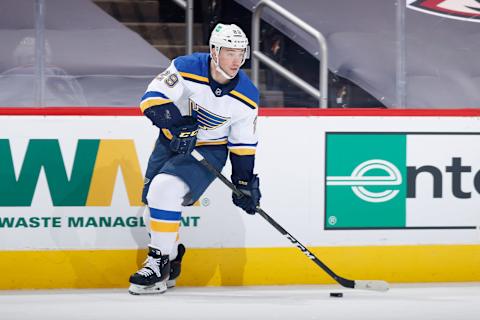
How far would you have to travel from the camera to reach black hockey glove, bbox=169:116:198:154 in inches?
183

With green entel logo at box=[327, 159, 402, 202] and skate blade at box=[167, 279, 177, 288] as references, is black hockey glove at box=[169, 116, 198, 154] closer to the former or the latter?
skate blade at box=[167, 279, 177, 288]

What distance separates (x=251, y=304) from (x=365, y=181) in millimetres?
953

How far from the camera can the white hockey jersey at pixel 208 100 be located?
4.66 meters

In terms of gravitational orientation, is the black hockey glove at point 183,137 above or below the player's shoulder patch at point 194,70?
below

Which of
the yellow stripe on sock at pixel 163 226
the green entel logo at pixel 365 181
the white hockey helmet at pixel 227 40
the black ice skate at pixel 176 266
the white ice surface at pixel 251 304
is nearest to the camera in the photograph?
the white ice surface at pixel 251 304

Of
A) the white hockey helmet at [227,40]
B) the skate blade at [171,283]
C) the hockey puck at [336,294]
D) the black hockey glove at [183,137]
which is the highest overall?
the white hockey helmet at [227,40]

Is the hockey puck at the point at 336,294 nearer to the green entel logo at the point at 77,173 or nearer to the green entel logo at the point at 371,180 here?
the green entel logo at the point at 371,180

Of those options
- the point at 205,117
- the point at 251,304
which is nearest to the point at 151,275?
the point at 251,304

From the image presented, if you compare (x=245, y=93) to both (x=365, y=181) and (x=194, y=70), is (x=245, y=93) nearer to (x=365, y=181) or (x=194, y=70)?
(x=194, y=70)

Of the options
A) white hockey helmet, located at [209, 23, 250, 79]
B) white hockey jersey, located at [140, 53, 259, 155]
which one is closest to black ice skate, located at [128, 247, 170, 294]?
white hockey jersey, located at [140, 53, 259, 155]

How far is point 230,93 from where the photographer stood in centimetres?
472

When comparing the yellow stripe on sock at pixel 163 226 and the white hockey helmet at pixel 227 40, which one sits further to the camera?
the yellow stripe on sock at pixel 163 226

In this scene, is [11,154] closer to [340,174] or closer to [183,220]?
[183,220]

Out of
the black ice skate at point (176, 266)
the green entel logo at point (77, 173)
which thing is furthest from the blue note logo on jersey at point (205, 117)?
the black ice skate at point (176, 266)
